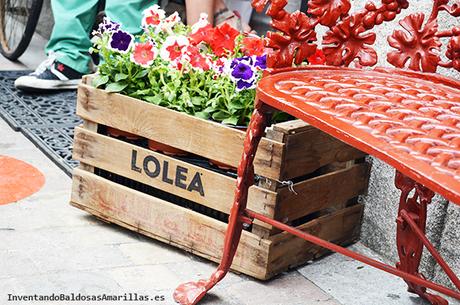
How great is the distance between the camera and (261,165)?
249 centimetres

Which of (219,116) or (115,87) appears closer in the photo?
(219,116)

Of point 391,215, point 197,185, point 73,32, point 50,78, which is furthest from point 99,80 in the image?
point 73,32

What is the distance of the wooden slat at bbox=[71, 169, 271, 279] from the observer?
2.56 meters

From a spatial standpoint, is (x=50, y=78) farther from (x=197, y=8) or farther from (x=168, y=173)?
(x=168, y=173)

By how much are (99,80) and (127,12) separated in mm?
1470

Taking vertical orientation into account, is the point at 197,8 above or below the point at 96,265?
above

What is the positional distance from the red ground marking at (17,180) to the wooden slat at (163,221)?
0.29 meters

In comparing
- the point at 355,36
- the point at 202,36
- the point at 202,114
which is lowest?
the point at 202,114

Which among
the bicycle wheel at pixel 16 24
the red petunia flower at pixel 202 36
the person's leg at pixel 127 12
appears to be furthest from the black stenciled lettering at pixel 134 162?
the bicycle wheel at pixel 16 24

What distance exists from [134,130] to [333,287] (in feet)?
2.87

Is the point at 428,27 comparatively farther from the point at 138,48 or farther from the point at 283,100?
the point at 138,48

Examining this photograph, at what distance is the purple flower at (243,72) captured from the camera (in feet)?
8.41

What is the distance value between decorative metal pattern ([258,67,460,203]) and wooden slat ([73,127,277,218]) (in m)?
0.51

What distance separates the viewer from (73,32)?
4539mm
